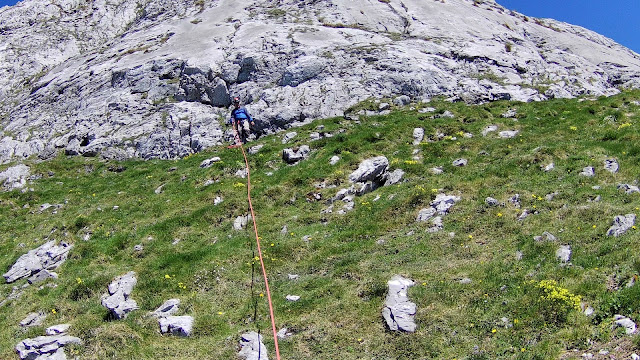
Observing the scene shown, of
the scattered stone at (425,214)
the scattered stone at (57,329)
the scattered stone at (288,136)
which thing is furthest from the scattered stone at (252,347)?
the scattered stone at (288,136)

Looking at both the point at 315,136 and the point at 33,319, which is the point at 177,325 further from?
the point at 315,136

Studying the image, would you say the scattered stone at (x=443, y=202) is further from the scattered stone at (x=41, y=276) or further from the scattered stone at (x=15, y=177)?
the scattered stone at (x=15, y=177)

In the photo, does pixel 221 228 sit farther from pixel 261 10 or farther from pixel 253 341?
pixel 261 10

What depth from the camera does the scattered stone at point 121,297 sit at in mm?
14328

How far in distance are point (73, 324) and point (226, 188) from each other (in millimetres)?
10101

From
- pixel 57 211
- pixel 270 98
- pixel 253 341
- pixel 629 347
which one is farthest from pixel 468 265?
pixel 270 98

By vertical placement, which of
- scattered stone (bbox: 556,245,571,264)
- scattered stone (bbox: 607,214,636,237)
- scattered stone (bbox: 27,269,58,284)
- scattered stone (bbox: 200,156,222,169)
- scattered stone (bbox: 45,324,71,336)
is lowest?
scattered stone (bbox: 200,156,222,169)

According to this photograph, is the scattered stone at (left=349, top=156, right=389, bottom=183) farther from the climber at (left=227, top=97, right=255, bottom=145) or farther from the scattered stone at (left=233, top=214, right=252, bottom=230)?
the climber at (left=227, top=97, right=255, bottom=145)

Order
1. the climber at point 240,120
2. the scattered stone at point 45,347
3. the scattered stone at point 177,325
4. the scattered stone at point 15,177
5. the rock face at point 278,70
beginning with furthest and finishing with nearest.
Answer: the rock face at point 278,70 < the climber at point 240,120 < the scattered stone at point 15,177 < the scattered stone at point 177,325 < the scattered stone at point 45,347

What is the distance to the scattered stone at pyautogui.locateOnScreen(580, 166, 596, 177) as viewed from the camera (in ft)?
60.6

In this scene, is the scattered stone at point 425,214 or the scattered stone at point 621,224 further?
the scattered stone at point 425,214

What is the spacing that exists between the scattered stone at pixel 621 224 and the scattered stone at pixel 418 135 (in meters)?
13.0

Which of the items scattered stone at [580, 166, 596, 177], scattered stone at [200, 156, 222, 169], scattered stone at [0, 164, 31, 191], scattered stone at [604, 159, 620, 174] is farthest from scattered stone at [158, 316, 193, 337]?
scattered stone at [0, 164, 31, 191]

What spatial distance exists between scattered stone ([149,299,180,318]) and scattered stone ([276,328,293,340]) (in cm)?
375
